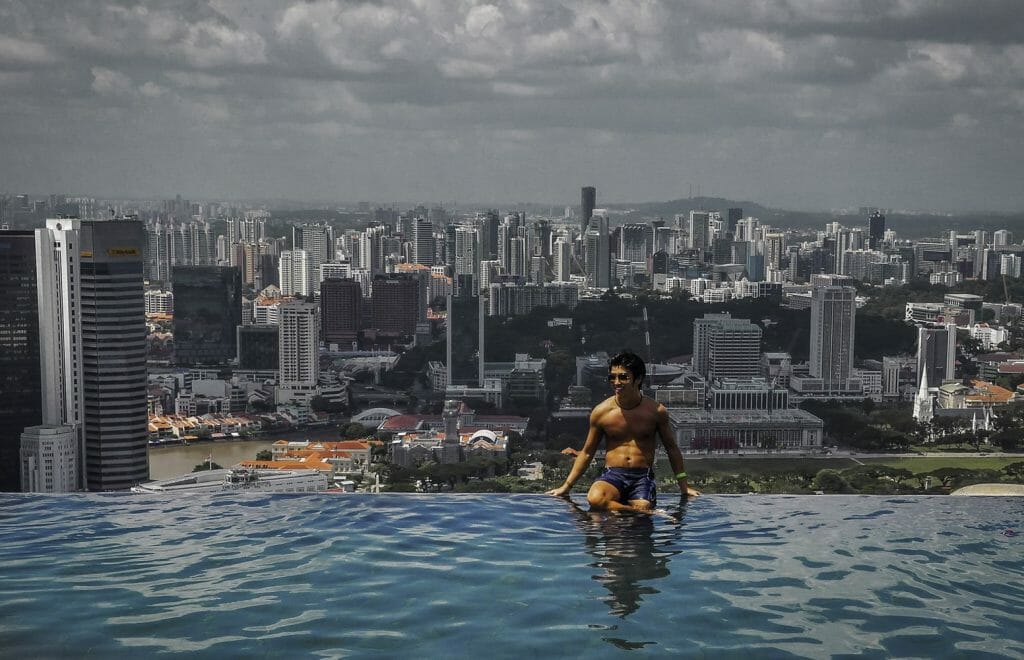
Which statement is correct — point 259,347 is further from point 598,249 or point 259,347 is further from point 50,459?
point 598,249

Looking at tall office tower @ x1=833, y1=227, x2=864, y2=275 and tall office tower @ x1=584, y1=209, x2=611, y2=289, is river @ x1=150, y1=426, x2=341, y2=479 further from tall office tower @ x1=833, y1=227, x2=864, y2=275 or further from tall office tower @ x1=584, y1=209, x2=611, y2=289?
tall office tower @ x1=833, y1=227, x2=864, y2=275

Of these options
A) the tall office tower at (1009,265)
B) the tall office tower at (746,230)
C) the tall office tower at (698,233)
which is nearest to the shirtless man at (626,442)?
the tall office tower at (1009,265)

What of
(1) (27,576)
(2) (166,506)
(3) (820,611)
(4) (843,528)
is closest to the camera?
(3) (820,611)

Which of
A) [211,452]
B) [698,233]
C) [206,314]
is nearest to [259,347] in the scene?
[206,314]

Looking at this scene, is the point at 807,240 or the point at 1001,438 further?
the point at 807,240

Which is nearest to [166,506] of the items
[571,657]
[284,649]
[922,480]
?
[284,649]

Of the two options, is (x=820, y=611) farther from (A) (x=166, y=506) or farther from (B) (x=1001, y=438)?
(B) (x=1001, y=438)

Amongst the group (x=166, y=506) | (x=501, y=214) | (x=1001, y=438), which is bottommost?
(x=1001, y=438)
